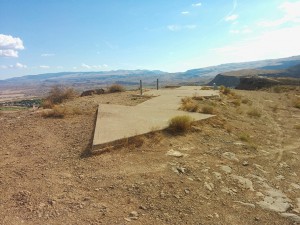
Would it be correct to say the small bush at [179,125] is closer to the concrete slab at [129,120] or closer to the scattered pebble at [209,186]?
the concrete slab at [129,120]

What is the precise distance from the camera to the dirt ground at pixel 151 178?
14.8 feet

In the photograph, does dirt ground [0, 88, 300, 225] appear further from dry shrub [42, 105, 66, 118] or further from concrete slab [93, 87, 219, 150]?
dry shrub [42, 105, 66, 118]

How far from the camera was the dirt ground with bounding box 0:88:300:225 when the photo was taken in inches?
178

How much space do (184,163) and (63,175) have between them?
7.58ft

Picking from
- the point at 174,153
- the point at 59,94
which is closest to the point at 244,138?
the point at 174,153

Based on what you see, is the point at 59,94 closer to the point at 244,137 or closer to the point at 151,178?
the point at 244,137

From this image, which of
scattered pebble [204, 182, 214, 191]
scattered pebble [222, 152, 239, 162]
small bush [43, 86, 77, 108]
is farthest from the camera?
small bush [43, 86, 77, 108]

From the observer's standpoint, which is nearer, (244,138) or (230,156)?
(230,156)

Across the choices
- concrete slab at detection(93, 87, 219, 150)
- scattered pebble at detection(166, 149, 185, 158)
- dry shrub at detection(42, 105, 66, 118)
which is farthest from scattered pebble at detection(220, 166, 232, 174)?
dry shrub at detection(42, 105, 66, 118)

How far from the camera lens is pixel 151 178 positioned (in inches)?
217

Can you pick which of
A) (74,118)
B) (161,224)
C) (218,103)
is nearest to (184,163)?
(161,224)

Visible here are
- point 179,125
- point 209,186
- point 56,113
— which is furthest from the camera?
point 56,113

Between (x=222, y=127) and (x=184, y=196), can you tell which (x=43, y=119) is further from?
(x=184, y=196)

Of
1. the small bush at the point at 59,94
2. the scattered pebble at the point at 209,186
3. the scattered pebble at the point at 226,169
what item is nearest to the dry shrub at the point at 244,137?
the scattered pebble at the point at 226,169
